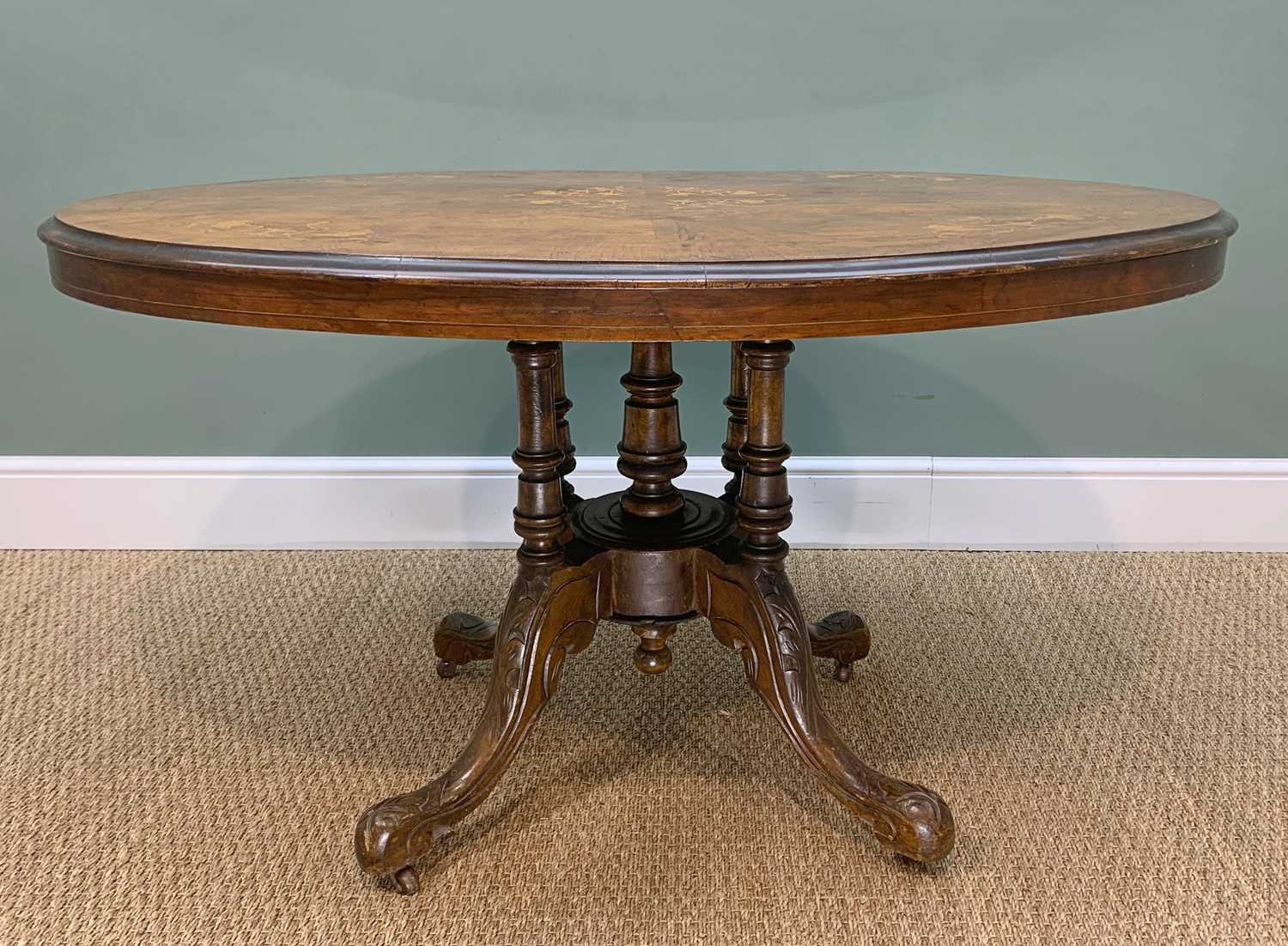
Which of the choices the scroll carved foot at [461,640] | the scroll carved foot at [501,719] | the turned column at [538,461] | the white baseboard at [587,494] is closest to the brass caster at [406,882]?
the scroll carved foot at [501,719]

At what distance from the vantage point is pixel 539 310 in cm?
78

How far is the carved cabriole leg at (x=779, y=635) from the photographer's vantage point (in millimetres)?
1108

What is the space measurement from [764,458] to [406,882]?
1.67 feet

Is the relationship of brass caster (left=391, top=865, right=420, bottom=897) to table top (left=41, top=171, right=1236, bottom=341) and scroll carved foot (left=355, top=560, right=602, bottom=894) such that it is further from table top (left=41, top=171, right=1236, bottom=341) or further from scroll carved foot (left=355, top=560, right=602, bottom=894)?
table top (left=41, top=171, right=1236, bottom=341)

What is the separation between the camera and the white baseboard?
6.22 ft

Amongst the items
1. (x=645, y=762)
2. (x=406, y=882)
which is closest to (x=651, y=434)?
(x=645, y=762)

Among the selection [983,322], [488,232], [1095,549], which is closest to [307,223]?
[488,232]

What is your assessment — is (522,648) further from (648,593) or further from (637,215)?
(637,215)

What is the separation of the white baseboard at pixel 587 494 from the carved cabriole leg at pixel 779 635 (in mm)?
705

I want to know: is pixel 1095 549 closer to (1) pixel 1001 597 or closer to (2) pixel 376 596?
(1) pixel 1001 597

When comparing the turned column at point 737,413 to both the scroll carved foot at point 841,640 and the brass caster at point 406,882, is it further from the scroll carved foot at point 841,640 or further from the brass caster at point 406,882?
the brass caster at point 406,882

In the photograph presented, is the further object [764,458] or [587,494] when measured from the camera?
[587,494]

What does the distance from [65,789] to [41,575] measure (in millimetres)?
668

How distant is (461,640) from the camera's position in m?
1.49
